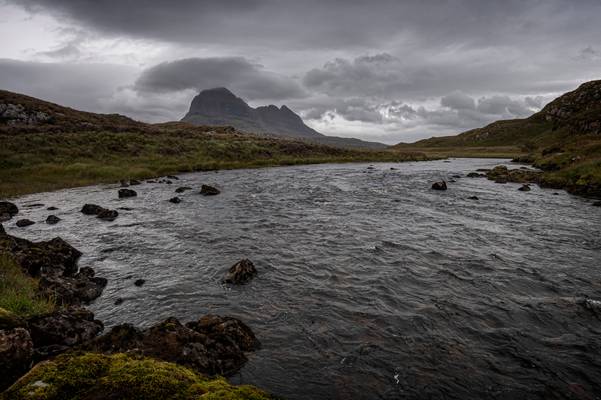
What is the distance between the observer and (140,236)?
2203 centimetres

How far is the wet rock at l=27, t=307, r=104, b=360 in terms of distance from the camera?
8.24 metres

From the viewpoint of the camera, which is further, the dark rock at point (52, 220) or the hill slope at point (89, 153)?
the hill slope at point (89, 153)

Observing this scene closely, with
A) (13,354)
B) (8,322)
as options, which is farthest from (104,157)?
(13,354)

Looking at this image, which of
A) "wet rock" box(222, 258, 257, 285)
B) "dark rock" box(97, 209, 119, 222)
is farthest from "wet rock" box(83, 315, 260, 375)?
"dark rock" box(97, 209, 119, 222)

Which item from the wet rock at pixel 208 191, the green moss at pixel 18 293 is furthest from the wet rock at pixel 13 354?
the wet rock at pixel 208 191

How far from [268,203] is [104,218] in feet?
45.6

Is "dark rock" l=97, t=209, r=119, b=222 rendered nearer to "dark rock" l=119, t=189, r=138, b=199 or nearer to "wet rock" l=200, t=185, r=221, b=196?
"dark rock" l=119, t=189, r=138, b=199

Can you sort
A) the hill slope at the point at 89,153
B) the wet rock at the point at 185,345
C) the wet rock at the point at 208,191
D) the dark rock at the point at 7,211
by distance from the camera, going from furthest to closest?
the hill slope at the point at 89,153 → the wet rock at the point at 208,191 → the dark rock at the point at 7,211 → the wet rock at the point at 185,345

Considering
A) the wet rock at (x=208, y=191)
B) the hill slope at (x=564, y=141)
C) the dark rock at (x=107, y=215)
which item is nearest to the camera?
the dark rock at (x=107, y=215)

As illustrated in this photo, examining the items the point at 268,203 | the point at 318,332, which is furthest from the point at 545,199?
the point at 318,332

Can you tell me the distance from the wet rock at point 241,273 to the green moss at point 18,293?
241 inches

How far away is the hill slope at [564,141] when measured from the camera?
41.2 m

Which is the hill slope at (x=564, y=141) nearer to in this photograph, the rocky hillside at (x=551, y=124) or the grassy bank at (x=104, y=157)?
the rocky hillside at (x=551, y=124)

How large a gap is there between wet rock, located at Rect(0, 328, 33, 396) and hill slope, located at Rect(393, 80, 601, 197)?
43333 millimetres
